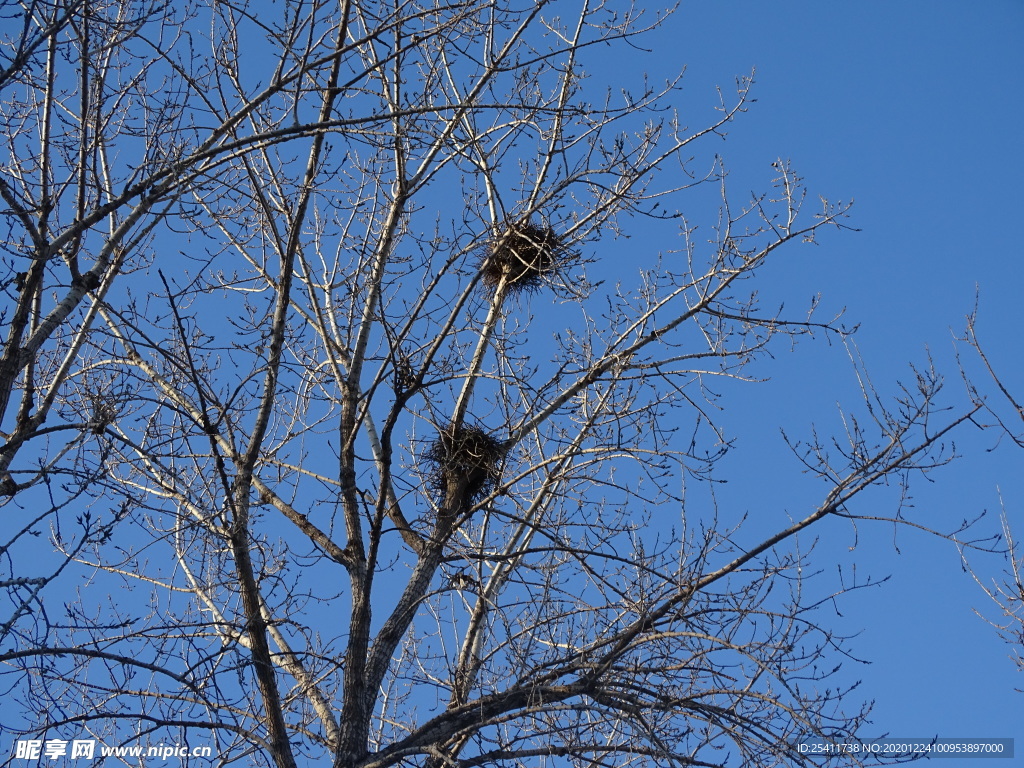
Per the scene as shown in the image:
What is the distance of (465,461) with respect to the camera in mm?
5562

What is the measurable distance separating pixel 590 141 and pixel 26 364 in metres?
3.18

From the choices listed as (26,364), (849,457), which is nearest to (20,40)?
(26,364)

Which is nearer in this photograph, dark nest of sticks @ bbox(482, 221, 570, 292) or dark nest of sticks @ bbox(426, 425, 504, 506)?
dark nest of sticks @ bbox(426, 425, 504, 506)

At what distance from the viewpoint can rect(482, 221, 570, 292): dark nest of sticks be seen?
5867 millimetres

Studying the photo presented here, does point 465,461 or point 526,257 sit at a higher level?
point 526,257

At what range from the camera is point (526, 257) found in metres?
6.08

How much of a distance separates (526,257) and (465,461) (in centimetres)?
Answer: 128

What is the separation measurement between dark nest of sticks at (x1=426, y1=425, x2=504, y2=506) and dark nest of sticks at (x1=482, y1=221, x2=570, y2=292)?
0.91 metres

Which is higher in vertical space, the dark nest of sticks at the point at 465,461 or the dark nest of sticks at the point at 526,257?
the dark nest of sticks at the point at 526,257

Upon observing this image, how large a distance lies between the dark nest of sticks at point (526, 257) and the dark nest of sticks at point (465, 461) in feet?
2.97

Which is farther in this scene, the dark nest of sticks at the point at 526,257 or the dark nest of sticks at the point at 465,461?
the dark nest of sticks at the point at 526,257

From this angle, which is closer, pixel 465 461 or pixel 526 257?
pixel 465 461

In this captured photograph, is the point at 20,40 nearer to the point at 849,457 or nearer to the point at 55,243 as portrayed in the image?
the point at 55,243

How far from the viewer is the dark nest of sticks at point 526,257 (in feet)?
19.2
